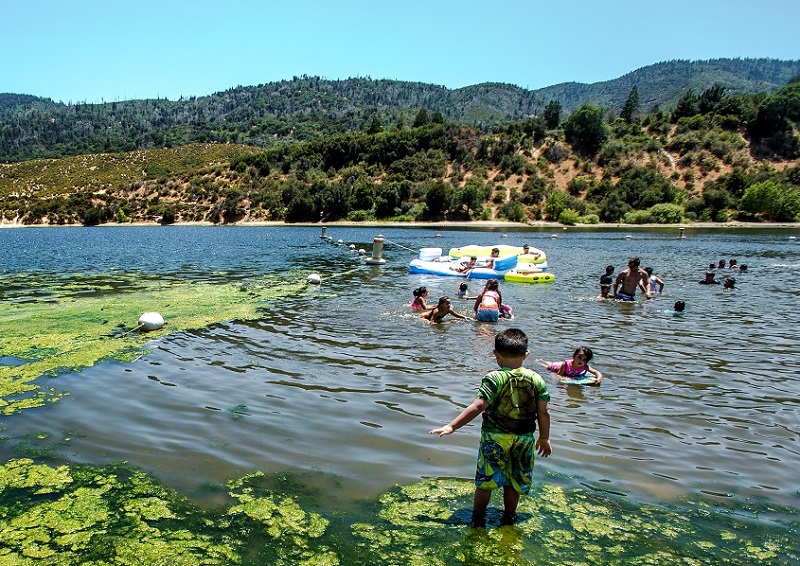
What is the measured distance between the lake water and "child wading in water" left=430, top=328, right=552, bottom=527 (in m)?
1.02

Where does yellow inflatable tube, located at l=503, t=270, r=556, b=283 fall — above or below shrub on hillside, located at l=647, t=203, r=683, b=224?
below

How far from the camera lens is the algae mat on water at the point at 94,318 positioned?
Result: 8.18 m

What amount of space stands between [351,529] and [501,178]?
3280 inches

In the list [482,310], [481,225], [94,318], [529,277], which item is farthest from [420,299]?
[481,225]

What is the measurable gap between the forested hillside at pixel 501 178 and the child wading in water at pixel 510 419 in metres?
72.4

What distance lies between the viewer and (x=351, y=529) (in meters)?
4.14

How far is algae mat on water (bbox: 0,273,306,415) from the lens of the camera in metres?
8.18

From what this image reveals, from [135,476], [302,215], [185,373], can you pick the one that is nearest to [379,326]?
[185,373]

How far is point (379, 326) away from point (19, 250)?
37.2 m

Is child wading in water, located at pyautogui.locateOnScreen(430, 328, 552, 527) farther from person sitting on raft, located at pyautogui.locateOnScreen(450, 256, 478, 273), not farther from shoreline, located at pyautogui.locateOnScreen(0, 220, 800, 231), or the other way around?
shoreline, located at pyautogui.locateOnScreen(0, 220, 800, 231)

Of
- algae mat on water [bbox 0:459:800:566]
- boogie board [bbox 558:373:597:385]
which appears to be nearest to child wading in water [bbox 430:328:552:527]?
algae mat on water [bbox 0:459:800:566]

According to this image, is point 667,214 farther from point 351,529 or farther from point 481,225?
point 351,529

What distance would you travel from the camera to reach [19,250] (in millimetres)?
38188

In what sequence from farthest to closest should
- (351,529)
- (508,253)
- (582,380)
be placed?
1. (508,253)
2. (582,380)
3. (351,529)
